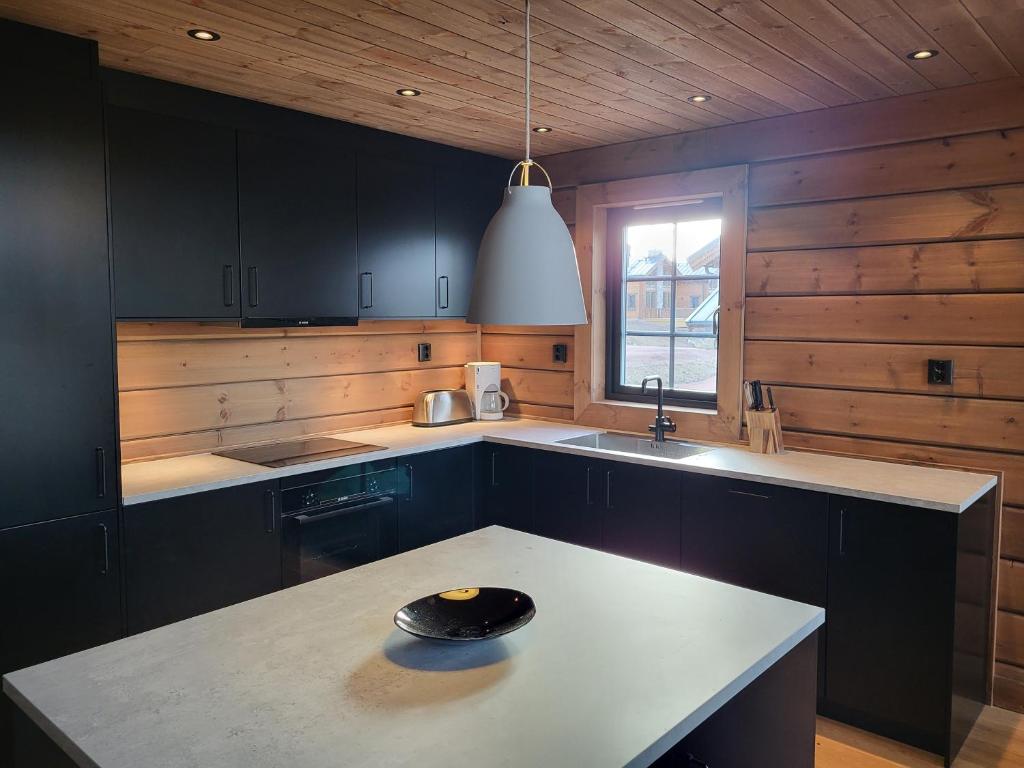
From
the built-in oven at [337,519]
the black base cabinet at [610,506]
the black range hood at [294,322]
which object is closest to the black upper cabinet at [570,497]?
the black base cabinet at [610,506]

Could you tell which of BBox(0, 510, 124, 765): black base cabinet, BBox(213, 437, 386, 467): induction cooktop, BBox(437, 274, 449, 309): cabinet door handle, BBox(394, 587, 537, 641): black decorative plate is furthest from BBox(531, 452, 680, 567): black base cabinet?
BBox(0, 510, 124, 765): black base cabinet

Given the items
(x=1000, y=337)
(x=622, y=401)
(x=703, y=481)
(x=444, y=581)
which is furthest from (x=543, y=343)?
(x=444, y=581)

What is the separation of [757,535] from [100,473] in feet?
7.59

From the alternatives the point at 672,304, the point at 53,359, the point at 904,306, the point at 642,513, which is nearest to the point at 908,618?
the point at 642,513

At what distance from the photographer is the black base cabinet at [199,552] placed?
8.78 feet

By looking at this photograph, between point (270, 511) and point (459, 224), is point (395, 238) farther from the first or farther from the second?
point (270, 511)

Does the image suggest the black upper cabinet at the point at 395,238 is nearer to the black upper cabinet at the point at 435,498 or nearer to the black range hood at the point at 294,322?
the black range hood at the point at 294,322

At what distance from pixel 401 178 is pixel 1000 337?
2.60m

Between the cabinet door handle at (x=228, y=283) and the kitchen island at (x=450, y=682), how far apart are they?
5.15ft

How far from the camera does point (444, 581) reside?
188 centimetres

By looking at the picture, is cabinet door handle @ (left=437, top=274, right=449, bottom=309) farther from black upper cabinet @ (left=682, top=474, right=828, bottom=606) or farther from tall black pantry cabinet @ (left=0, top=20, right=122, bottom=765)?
tall black pantry cabinet @ (left=0, top=20, right=122, bottom=765)

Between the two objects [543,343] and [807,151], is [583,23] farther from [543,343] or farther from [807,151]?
[543,343]

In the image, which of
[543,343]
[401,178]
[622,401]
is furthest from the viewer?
[543,343]

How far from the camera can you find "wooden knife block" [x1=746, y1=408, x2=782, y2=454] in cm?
332
